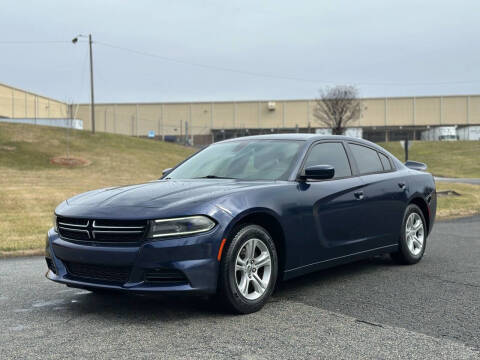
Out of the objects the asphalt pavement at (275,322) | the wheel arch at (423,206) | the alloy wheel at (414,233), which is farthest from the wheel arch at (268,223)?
the wheel arch at (423,206)

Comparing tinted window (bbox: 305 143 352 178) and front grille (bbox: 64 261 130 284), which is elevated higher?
tinted window (bbox: 305 143 352 178)

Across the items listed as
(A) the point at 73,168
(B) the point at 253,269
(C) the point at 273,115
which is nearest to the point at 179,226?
(B) the point at 253,269

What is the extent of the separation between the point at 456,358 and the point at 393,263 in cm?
346

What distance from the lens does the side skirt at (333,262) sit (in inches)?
198

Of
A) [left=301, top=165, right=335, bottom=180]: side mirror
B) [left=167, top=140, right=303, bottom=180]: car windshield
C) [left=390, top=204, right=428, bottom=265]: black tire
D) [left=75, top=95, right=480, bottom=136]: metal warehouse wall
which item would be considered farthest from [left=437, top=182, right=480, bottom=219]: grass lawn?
[left=75, top=95, right=480, bottom=136]: metal warehouse wall

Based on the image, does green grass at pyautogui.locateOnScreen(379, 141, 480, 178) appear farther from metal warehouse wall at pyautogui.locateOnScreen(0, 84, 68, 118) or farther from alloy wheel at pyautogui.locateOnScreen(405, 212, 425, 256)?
metal warehouse wall at pyautogui.locateOnScreen(0, 84, 68, 118)

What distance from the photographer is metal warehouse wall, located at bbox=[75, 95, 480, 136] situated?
A: 7881 centimetres

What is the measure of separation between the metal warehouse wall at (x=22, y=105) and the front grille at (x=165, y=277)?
56291mm

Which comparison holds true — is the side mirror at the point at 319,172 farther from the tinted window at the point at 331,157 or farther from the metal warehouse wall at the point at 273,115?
the metal warehouse wall at the point at 273,115

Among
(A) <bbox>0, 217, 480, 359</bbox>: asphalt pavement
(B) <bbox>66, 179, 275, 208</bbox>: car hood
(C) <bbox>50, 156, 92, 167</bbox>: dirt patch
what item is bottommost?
(A) <bbox>0, 217, 480, 359</bbox>: asphalt pavement

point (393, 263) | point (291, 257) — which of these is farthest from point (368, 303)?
point (393, 263)

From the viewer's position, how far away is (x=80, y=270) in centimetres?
448

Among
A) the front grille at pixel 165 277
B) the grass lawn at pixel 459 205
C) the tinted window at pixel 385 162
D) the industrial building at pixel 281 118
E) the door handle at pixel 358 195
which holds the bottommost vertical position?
the grass lawn at pixel 459 205

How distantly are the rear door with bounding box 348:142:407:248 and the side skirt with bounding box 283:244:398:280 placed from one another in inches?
2.8
